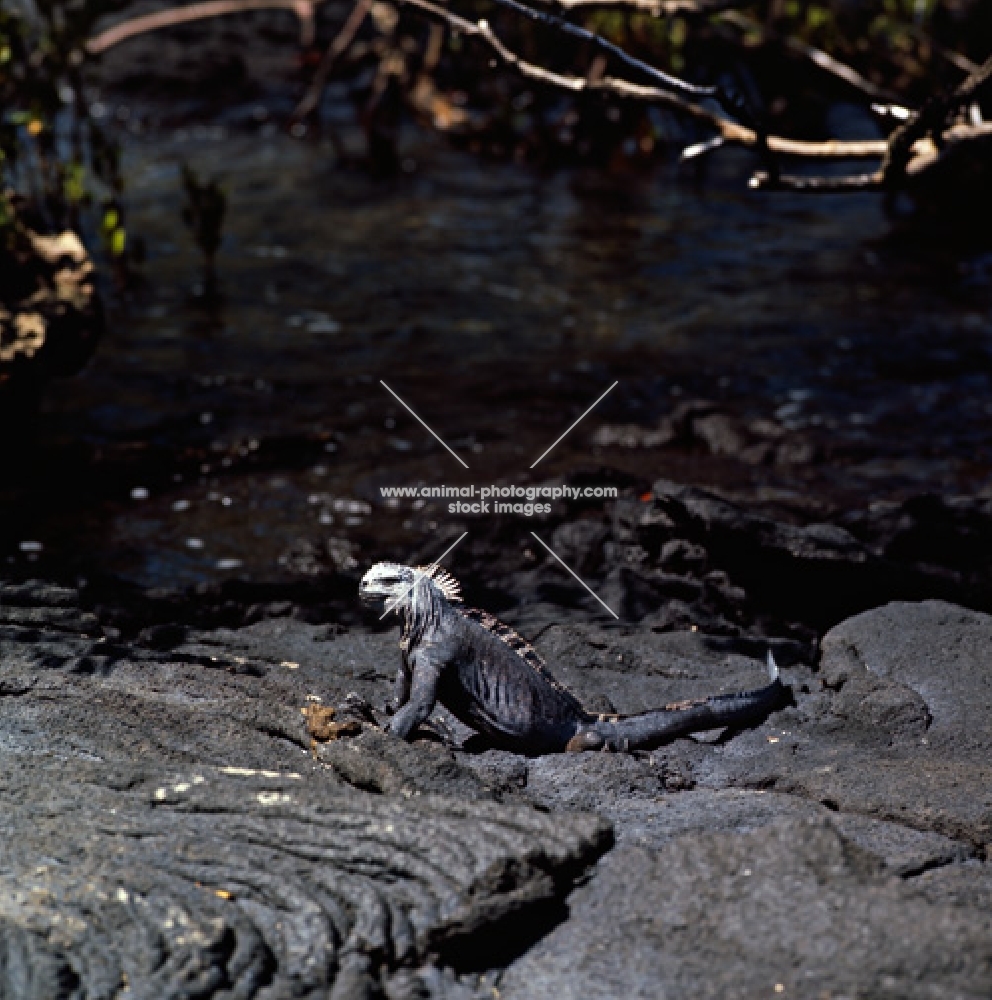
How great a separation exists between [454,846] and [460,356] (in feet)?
26.2

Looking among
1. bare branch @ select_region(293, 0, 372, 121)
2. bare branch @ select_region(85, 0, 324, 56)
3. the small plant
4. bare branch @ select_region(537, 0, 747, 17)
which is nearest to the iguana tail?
bare branch @ select_region(537, 0, 747, 17)

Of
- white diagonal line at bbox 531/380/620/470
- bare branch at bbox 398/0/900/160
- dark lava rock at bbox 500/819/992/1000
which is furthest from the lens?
white diagonal line at bbox 531/380/620/470

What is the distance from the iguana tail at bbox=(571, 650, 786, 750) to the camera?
16.9 feet

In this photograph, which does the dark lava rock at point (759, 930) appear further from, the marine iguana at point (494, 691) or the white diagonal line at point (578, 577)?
the white diagonal line at point (578, 577)

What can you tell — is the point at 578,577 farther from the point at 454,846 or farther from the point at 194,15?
the point at 194,15

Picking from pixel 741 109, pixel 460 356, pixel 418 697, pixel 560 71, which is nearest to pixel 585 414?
pixel 460 356

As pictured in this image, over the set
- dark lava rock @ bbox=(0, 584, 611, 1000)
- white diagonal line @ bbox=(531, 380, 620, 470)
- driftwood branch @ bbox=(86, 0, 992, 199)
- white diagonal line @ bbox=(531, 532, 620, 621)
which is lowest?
white diagonal line @ bbox=(531, 380, 620, 470)

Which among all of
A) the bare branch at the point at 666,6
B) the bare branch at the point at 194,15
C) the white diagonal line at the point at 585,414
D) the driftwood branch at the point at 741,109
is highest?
the bare branch at the point at 666,6

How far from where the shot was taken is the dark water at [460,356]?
28.7ft

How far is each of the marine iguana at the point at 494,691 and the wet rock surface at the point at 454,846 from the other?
0.33ft

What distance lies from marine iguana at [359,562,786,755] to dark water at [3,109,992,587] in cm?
277

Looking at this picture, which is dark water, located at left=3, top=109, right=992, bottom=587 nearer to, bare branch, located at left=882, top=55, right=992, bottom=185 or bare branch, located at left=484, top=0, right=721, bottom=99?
bare branch, located at left=882, top=55, right=992, bottom=185

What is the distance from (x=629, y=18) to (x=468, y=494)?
1065cm

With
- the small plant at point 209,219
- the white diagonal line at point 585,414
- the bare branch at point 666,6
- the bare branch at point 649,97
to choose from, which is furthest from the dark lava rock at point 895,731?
the small plant at point 209,219
